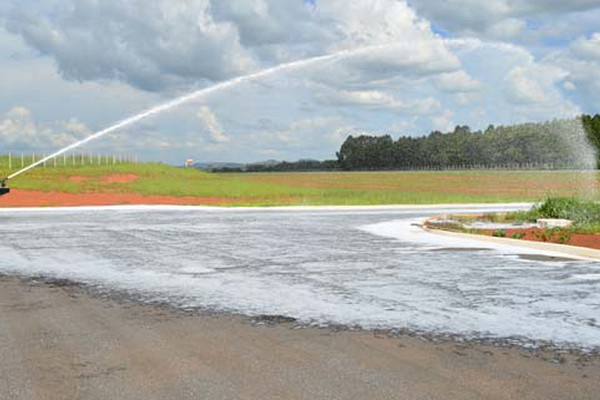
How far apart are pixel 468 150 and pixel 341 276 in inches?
5190

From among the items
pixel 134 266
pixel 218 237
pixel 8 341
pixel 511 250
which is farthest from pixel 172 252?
pixel 8 341

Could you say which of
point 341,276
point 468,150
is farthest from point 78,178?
point 468,150

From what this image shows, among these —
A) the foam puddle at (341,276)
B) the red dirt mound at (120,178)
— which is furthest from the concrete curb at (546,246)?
the red dirt mound at (120,178)

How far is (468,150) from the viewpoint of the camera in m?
139

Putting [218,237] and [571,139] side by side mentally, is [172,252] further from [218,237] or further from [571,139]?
[571,139]

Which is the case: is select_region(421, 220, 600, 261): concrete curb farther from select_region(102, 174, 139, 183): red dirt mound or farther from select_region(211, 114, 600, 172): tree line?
select_region(211, 114, 600, 172): tree line

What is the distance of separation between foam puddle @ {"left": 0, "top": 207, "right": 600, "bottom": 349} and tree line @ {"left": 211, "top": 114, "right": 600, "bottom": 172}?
92.0 m

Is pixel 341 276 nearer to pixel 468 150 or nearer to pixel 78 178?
pixel 78 178

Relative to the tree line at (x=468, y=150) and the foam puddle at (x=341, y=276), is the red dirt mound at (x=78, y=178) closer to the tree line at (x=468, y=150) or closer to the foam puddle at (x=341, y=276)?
the foam puddle at (x=341, y=276)

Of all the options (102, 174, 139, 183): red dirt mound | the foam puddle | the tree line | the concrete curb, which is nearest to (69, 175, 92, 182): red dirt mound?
(102, 174, 139, 183): red dirt mound

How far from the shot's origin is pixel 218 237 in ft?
65.5

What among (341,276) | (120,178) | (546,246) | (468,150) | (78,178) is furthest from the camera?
(468,150)

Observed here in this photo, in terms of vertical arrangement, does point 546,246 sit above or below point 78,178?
below

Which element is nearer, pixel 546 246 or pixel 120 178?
pixel 546 246
